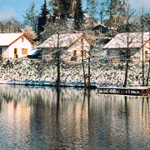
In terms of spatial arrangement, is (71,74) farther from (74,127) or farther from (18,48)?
(74,127)

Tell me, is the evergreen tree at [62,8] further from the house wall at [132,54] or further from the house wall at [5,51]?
the house wall at [132,54]

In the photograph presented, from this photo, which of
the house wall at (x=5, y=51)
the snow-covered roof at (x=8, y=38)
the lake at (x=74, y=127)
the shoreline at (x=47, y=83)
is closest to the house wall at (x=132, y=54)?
the shoreline at (x=47, y=83)

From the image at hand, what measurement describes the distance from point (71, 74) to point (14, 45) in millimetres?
24813

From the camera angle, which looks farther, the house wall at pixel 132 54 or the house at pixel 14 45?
the house at pixel 14 45

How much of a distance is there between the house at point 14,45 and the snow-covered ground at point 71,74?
996cm

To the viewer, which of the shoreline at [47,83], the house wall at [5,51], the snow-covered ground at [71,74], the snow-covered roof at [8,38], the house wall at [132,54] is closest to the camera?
the shoreline at [47,83]

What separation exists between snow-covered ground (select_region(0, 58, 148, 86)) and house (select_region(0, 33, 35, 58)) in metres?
9.96

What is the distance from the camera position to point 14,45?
68.4 m

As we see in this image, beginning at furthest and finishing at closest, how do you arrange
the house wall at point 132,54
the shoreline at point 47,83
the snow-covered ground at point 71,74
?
the house wall at point 132,54, the snow-covered ground at point 71,74, the shoreline at point 47,83

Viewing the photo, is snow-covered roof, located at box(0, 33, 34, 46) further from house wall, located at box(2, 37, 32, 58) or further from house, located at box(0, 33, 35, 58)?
house wall, located at box(2, 37, 32, 58)

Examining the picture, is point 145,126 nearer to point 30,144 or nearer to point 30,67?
point 30,144

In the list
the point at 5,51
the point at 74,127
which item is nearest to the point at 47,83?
the point at 5,51

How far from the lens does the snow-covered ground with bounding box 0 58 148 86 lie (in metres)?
44.5

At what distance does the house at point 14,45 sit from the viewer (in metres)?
66.8
